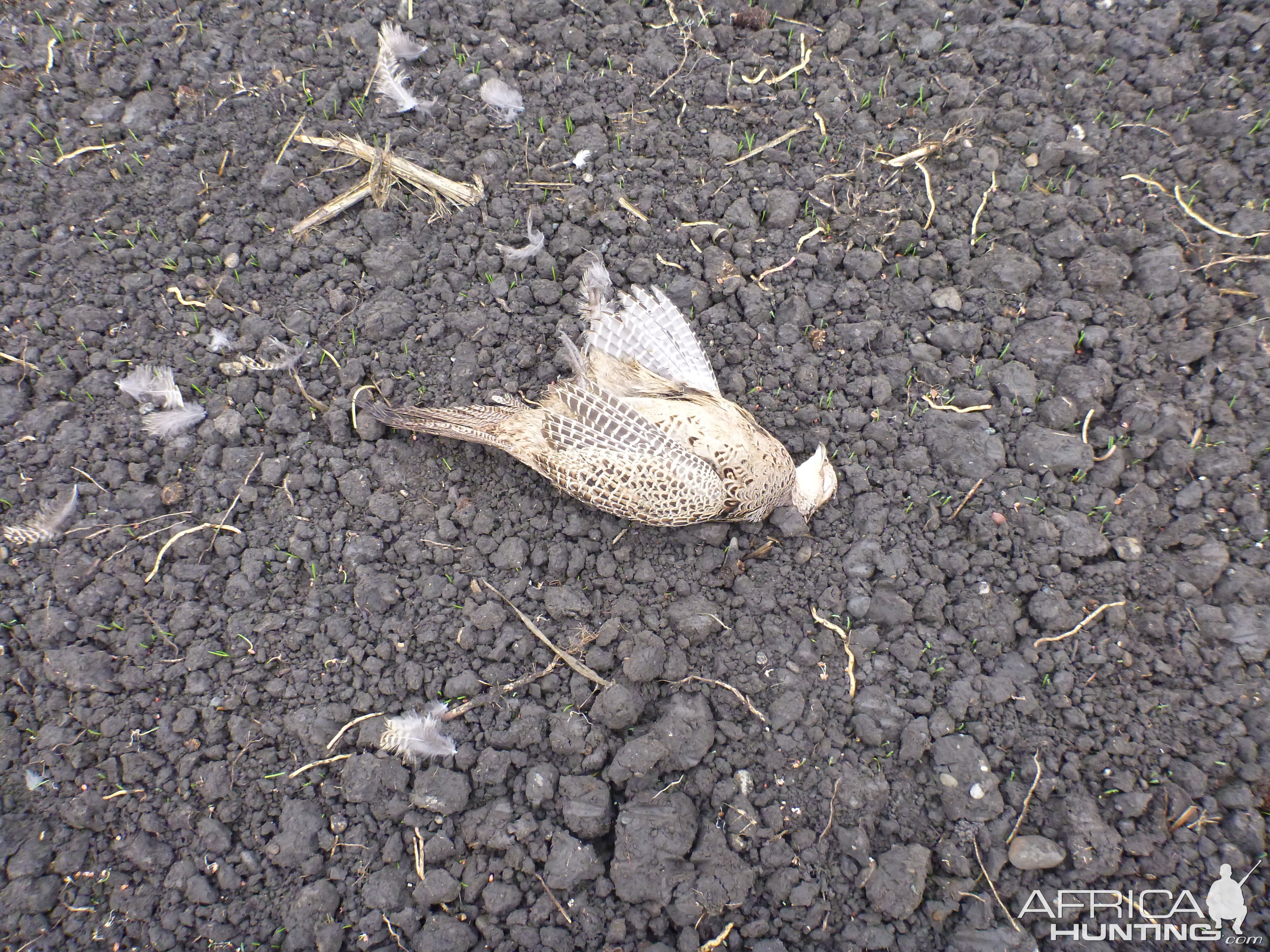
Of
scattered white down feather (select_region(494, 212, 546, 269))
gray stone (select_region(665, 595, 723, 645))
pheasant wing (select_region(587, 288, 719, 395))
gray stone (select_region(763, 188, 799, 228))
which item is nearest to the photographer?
gray stone (select_region(665, 595, 723, 645))

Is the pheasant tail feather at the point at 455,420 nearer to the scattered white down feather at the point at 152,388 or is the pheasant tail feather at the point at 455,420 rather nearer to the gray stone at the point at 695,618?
the scattered white down feather at the point at 152,388

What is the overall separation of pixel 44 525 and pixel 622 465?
2.44 m

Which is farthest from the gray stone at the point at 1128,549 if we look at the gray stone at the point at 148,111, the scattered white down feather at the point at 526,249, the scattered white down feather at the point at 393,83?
the gray stone at the point at 148,111

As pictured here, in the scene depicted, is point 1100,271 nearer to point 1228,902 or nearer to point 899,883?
point 1228,902

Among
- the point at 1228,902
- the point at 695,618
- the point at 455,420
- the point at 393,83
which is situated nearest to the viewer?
the point at 1228,902

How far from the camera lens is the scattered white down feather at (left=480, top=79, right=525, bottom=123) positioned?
12.5ft

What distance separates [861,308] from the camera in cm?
360

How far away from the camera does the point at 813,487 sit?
3.26 meters

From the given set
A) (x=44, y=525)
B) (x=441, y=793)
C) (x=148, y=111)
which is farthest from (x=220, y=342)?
(x=441, y=793)

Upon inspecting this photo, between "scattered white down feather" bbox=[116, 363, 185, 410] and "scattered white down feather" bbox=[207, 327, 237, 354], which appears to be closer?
"scattered white down feather" bbox=[116, 363, 185, 410]

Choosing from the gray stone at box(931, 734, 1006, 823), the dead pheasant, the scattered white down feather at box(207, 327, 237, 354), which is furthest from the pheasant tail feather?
the gray stone at box(931, 734, 1006, 823)

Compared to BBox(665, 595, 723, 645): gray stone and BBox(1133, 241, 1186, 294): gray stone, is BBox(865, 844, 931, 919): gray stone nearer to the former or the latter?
BBox(665, 595, 723, 645): gray stone

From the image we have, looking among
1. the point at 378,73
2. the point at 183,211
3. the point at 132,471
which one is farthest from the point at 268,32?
the point at 132,471

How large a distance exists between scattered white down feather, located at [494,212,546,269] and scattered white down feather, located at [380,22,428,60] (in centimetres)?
116
